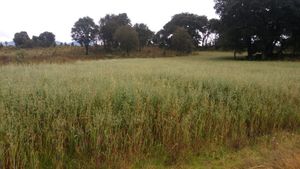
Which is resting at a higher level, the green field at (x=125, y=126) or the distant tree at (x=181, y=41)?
the distant tree at (x=181, y=41)

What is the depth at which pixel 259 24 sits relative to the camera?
3522cm

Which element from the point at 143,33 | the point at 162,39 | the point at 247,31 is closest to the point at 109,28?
the point at 143,33

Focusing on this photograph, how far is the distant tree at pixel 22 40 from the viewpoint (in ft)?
188

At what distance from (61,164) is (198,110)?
3.15 m

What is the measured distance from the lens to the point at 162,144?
499 centimetres

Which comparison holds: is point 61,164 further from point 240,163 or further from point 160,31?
point 160,31

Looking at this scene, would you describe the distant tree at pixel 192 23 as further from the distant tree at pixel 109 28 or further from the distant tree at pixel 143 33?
the distant tree at pixel 109 28

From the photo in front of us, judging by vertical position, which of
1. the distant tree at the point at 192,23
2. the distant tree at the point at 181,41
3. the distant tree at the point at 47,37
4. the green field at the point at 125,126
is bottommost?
the green field at the point at 125,126

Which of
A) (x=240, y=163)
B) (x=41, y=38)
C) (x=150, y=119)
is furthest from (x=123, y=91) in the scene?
(x=41, y=38)

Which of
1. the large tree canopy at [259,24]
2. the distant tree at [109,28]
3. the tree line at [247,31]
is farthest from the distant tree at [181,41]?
the distant tree at [109,28]

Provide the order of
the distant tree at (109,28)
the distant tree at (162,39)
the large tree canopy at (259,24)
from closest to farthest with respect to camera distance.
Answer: the large tree canopy at (259,24) → the distant tree at (109,28) → the distant tree at (162,39)

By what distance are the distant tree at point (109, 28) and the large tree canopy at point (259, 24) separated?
21.6 metres

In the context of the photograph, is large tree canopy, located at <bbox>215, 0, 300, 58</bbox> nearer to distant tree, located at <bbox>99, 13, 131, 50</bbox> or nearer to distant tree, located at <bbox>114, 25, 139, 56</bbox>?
distant tree, located at <bbox>114, 25, 139, 56</bbox>

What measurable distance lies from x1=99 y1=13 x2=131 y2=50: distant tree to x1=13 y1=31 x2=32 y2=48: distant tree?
17.0 metres
